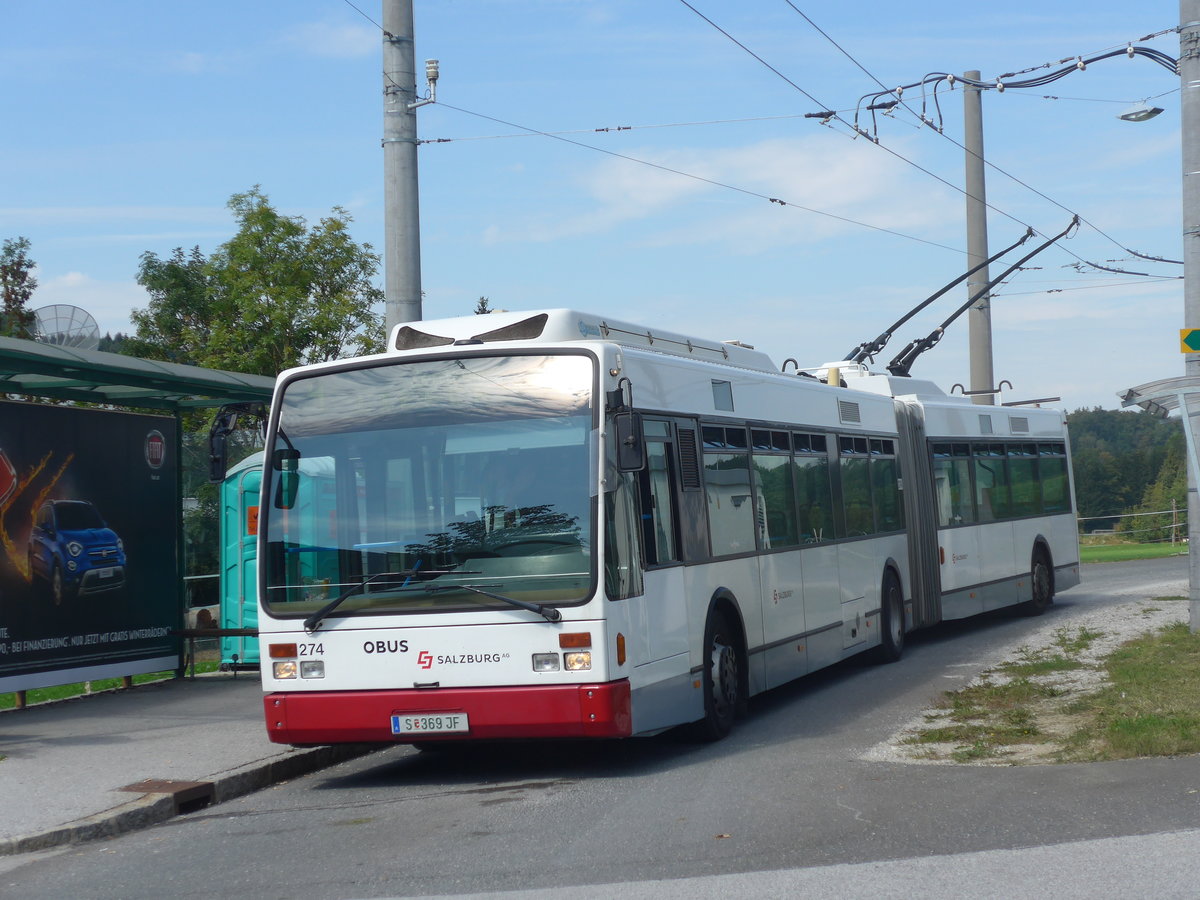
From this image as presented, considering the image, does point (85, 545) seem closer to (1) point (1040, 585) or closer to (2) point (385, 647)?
(2) point (385, 647)

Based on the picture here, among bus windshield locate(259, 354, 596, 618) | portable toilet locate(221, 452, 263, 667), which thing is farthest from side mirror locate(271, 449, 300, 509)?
portable toilet locate(221, 452, 263, 667)

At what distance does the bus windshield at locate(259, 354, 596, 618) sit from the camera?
9.12m

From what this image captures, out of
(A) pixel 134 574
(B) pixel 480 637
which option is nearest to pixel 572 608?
(B) pixel 480 637

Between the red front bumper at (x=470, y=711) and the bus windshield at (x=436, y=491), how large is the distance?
53 cm

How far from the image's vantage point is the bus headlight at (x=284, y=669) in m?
9.44

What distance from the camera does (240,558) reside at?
1571 centimetres

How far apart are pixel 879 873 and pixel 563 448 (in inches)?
147

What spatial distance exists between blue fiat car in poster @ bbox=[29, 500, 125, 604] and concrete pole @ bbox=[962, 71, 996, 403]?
16719 millimetres

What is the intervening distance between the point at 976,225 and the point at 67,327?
56.9 ft

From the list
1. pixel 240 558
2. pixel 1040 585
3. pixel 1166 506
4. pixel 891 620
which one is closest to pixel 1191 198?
pixel 891 620

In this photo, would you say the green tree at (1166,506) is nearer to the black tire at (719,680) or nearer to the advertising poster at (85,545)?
the black tire at (719,680)

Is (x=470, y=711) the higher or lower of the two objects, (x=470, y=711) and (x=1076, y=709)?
the higher

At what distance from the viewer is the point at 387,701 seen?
9.22 metres

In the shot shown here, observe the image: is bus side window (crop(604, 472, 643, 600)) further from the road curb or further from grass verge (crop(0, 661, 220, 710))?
grass verge (crop(0, 661, 220, 710))
